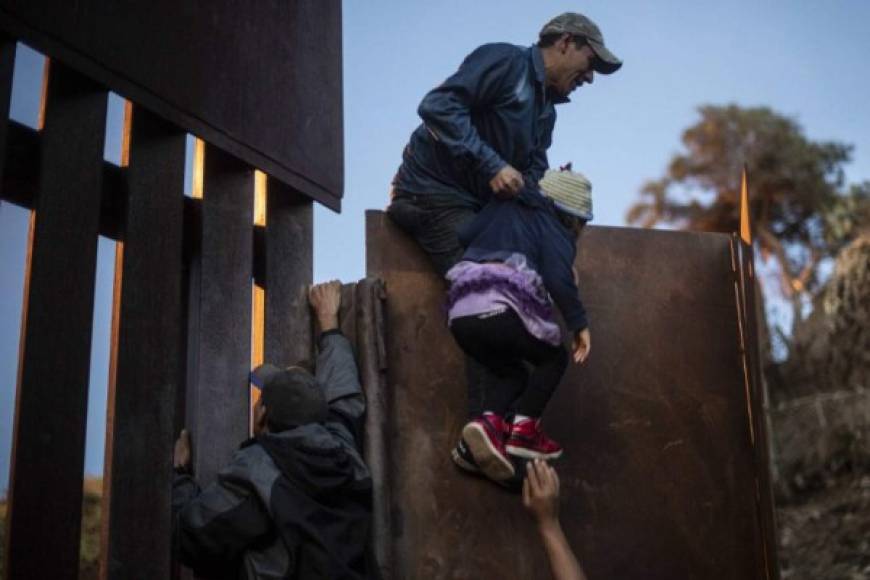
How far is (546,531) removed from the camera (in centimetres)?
369

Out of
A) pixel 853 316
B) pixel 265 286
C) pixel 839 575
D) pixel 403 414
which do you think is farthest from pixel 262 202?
pixel 853 316

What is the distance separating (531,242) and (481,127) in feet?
1.90

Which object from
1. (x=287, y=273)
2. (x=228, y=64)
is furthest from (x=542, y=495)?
(x=228, y=64)

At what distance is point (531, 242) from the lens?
13.6 feet

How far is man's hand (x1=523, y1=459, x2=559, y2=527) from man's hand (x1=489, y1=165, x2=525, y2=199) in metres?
1.08

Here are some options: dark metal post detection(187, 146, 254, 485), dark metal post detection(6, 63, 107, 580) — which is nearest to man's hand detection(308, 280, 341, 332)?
dark metal post detection(187, 146, 254, 485)

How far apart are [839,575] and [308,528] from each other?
806cm

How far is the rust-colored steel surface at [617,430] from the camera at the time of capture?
14.5 feet

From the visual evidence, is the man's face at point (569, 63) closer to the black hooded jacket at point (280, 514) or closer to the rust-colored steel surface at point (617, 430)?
the rust-colored steel surface at point (617, 430)

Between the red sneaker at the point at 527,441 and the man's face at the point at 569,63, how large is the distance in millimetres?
1480

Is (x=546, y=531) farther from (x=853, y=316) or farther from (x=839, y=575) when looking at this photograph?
(x=853, y=316)

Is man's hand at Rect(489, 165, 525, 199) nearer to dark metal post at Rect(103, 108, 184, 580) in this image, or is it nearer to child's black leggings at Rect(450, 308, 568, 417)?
child's black leggings at Rect(450, 308, 568, 417)

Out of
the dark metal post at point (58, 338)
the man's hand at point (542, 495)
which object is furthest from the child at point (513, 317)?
the dark metal post at point (58, 338)

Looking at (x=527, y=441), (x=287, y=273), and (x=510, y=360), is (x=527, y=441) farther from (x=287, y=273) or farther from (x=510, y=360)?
(x=287, y=273)
